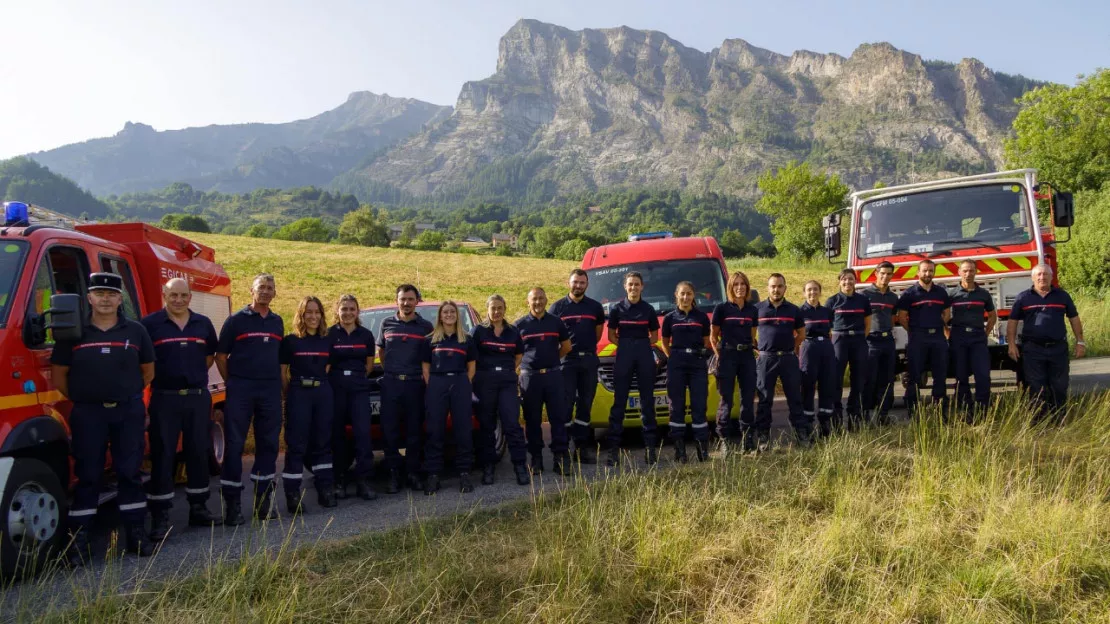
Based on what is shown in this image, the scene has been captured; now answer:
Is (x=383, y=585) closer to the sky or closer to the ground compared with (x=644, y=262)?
closer to the ground

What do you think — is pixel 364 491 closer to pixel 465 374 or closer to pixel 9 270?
pixel 465 374

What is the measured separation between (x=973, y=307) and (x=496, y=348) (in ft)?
16.2

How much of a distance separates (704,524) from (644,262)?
176 inches

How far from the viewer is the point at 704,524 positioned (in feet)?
15.5

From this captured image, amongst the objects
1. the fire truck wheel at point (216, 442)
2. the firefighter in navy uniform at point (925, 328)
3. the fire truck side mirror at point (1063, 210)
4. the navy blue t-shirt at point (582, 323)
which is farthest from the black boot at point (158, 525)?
the fire truck side mirror at point (1063, 210)

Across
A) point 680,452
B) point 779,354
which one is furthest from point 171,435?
point 779,354

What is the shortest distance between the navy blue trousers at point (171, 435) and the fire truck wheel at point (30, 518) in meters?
0.61

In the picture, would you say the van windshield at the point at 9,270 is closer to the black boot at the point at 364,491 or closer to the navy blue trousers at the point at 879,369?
the black boot at the point at 364,491

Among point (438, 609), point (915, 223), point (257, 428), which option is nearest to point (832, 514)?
point (438, 609)

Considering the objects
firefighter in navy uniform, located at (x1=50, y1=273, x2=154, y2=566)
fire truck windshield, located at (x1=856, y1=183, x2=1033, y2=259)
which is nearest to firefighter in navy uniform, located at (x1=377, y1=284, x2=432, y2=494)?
firefighter in navy uniform, located at (x1=50, y1=273, x2=154, y2=566)

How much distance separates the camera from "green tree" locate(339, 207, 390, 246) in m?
80.9

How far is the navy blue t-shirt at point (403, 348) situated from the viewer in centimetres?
642

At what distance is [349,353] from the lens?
625cm

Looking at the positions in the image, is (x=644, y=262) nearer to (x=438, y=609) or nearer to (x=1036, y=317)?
(x=1036, y=317)
